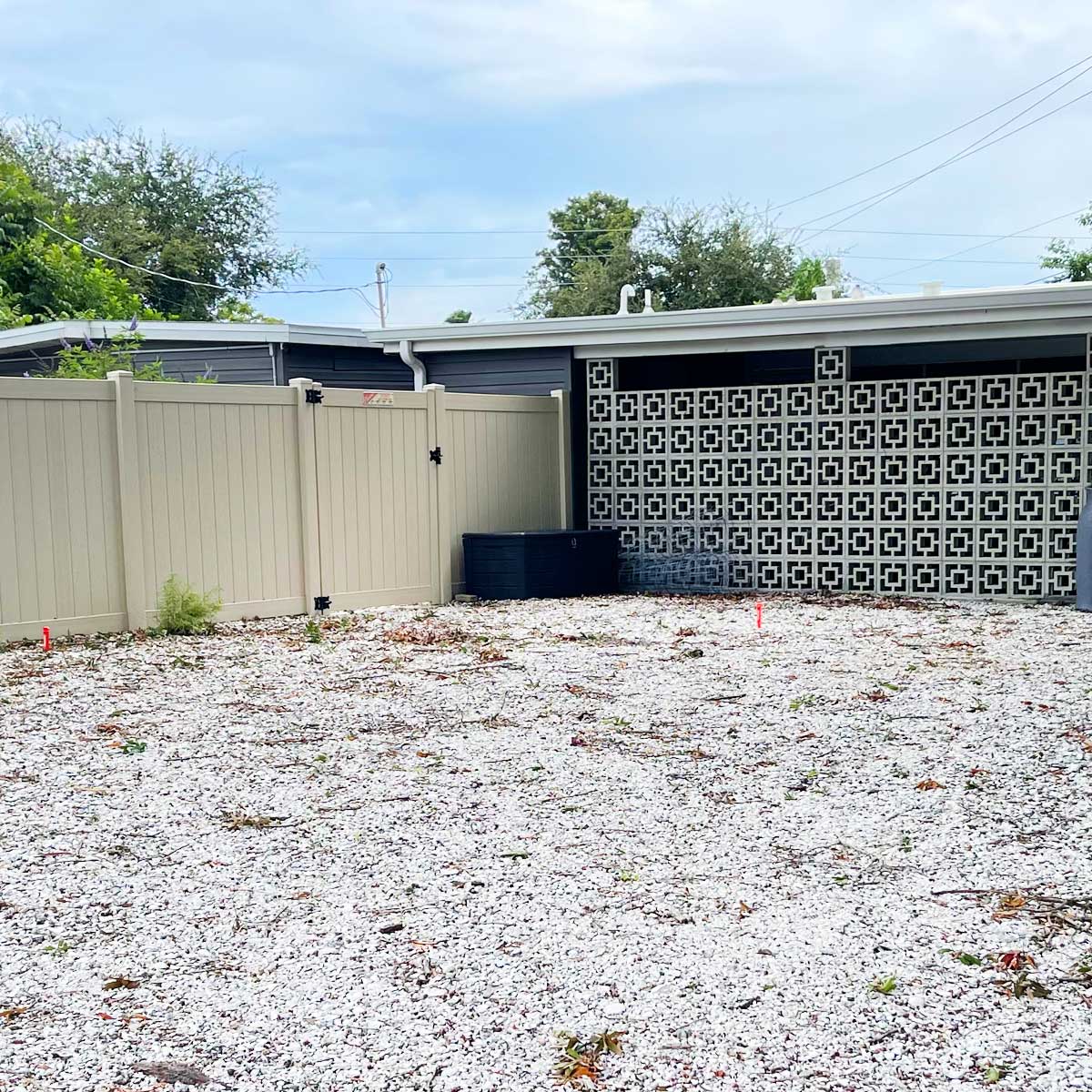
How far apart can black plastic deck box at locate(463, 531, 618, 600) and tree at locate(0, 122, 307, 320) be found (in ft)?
71.5

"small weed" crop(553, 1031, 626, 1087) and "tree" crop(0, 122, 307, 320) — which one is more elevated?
"tree" crop(0, 122, 307, 320)

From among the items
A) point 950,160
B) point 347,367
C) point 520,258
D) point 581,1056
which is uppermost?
point 950,160

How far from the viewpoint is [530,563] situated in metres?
10.8

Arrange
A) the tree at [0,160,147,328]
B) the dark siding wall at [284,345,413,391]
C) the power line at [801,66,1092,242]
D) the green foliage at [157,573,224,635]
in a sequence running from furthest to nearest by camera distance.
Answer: the power line at [801,66,1092,242], the tree at [0,160,147,328], the dark siding wall at [284,345,413,391], the green foliage at [157,573,224,635]

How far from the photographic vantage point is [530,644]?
8367mm

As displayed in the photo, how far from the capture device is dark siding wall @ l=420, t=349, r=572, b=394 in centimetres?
1203

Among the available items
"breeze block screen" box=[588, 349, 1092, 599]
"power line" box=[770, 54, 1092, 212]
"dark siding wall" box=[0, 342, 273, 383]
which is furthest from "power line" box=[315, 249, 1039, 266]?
"breeze block screen" box=[588, 349, 1092, 599]

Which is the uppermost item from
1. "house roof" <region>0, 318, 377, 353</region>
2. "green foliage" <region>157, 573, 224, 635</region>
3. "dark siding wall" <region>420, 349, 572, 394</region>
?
"house roof" <region>0, 318, 377, 353</region>

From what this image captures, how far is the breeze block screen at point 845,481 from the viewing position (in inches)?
402

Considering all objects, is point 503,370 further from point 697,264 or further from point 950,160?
point 950,160

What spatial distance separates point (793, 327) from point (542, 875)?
25.9 ft

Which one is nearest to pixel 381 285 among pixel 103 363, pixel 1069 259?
pixel 1069 259

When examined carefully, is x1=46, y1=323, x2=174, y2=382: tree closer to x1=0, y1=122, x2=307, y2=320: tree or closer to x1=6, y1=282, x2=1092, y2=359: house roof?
x1=6, y1=282, x2=1092, y2=359: house roof

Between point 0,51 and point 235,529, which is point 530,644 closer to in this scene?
point 235,529
